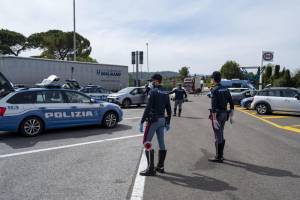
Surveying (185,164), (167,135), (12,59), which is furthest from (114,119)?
(12,59)

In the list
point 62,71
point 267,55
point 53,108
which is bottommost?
point 53,108

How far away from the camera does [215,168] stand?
6.05 meters

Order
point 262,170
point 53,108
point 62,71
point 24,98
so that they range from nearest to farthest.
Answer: point 262,170 < point 24,98 < point 53,108 < point 62,71

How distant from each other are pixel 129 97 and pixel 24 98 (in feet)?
40.0

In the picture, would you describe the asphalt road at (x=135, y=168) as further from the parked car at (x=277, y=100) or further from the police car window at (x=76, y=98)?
the parked car at (x=277, y=100)

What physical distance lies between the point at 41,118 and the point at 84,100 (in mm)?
1694

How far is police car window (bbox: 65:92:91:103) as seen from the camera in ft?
33.9

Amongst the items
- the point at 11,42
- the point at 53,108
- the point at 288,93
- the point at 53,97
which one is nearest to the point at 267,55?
the point at 288,93

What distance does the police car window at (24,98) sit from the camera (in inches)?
359

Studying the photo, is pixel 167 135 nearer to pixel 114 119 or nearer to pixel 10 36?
pixel 114 119

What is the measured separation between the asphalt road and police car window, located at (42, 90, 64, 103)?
1.13 metres

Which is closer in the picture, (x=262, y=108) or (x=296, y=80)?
(x=262, y=108)

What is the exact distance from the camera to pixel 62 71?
27.0 metres

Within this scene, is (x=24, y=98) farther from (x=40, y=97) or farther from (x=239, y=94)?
(x=239, y=94)
